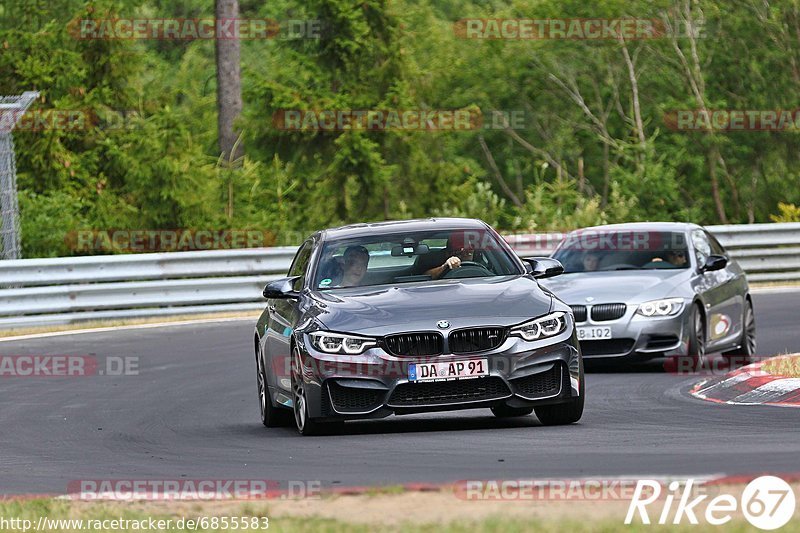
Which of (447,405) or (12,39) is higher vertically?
(12,39)

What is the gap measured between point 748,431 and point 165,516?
4048 millimetres

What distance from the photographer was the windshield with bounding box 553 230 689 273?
16.6 metres

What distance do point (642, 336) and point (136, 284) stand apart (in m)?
10.2

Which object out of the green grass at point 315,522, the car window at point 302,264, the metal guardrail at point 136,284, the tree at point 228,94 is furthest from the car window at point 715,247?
the tree at point 228,94

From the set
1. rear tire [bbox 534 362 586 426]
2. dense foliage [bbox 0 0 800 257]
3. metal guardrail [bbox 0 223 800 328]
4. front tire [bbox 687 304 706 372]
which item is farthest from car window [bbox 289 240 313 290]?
dense foliage [bbox 0 0 800 257]

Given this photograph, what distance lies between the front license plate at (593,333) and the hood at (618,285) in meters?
0.27

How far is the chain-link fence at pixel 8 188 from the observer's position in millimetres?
23359

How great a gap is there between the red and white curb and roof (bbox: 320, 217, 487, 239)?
2.35 m

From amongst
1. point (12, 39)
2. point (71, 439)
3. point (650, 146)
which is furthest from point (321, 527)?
point (650, 146)

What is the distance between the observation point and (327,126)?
118 feet

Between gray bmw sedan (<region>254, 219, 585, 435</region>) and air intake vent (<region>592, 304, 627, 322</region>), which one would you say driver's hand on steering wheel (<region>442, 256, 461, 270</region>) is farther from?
air intake vent (<region>592, 304, 627, 322</region>)

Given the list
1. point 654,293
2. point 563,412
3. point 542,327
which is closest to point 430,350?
point 542,327

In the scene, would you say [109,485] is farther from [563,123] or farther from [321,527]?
[563,123]

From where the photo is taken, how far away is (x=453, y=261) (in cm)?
1175
